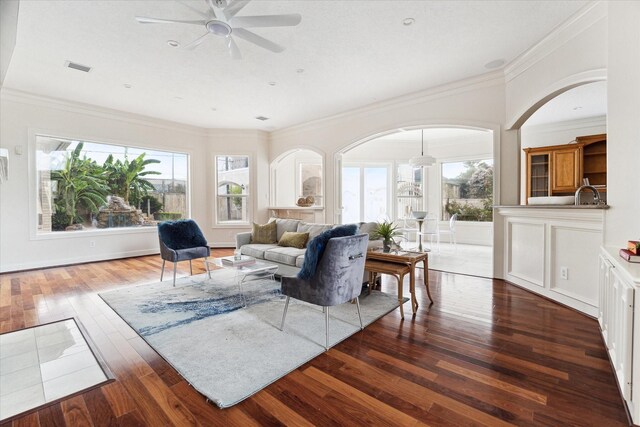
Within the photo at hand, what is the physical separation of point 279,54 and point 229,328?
3269 mm

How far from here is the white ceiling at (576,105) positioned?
4770mm

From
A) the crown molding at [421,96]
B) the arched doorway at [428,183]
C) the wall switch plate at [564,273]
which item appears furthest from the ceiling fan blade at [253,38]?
the arched doorway at [428,183]

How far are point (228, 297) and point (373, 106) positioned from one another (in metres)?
4.30

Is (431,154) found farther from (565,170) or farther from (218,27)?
(218,27)

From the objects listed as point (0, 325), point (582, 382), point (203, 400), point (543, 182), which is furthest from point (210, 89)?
point (543, 182)

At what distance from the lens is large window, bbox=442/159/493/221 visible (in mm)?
8031

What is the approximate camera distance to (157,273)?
502 centimetres

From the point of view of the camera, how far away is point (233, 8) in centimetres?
248

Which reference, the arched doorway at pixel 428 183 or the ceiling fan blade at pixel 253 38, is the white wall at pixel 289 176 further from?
the ceiling fan blade at pixel 253 38

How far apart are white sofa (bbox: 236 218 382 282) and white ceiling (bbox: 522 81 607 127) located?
12.4 feet

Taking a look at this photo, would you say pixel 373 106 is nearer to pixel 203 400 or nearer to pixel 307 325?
pixel 307 325

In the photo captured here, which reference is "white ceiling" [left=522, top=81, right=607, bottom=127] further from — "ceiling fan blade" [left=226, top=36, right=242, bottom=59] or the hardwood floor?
"ceiling fan blade" [left=226, top=36, right=242, bottom=59]

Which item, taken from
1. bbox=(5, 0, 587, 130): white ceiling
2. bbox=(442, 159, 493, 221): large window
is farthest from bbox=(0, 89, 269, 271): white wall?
bbox=(442, 159, 493, 221): large window

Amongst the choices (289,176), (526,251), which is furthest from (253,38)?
(289,176)
